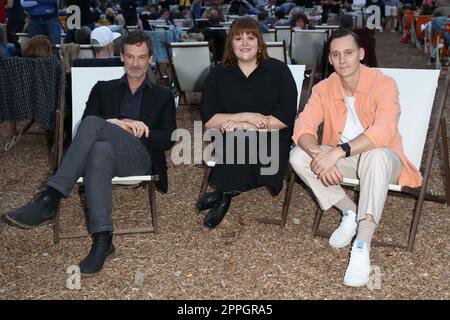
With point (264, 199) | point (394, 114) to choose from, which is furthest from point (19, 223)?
point (394, 114)

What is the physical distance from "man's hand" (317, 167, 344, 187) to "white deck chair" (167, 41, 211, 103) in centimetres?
380

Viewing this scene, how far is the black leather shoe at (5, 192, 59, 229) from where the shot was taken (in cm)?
343

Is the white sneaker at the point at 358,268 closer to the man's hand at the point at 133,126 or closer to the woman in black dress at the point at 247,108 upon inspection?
the woman in black dress at the point at 247,108

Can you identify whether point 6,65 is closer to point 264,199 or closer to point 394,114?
point 264,199

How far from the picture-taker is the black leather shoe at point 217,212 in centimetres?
392

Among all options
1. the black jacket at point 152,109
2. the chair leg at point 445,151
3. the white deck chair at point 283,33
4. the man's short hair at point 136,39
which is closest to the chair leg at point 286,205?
the black jacket at point 152,109

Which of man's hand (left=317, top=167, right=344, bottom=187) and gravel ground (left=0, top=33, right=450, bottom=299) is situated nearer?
gravel ground (left=0, top=33, right=450, bottom=299)

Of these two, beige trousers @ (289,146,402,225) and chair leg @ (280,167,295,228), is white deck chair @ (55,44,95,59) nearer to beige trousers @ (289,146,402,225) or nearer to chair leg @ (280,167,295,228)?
chair leg @ (280,167,295,228)

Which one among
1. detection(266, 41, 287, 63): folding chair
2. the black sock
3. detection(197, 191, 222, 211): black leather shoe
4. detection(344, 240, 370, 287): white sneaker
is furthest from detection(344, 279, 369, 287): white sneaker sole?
detection(266, 41, 287, 63): folding chair

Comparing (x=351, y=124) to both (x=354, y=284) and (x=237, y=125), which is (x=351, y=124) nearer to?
(x=237, y=125)

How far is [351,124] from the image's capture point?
3756 mm

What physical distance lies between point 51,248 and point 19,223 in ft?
1.07

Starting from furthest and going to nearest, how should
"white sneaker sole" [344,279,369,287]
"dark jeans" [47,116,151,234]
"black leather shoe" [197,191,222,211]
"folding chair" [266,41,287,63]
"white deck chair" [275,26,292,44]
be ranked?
1. "white deck chair" [275,26,292,44]
2. "folding chair" [266,41,287,63]
3. "black leather shoe" [197,191,222,211]
4. "dark jeans" [47,116,151,234]
5. "white sneaker sole" [344,279,369,287]

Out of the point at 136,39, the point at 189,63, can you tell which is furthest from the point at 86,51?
the point at 136,39
